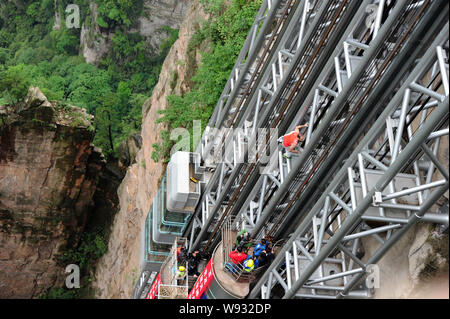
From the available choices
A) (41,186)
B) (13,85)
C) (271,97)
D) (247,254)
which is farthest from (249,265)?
(13,85)

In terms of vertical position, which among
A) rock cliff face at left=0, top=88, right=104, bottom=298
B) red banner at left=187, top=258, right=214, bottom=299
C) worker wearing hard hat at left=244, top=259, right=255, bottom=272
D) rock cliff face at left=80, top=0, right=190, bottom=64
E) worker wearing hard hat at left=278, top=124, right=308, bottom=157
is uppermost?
worker wearing hard hat at left=278, top=124, right=308, bottom=157

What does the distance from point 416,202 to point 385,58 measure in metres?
3.59

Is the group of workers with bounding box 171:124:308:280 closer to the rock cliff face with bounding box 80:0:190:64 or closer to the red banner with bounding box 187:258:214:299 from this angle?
the red banner with bounding box 187:258:214:299

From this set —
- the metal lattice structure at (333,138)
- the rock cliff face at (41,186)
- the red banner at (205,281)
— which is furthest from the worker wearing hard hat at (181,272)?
the rock cliff face at (41,186)

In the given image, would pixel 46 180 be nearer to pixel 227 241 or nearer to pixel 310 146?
pixel 227 241

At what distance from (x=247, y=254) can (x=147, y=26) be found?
3246 cm

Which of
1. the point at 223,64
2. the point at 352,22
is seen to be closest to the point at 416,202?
the point at 352,22

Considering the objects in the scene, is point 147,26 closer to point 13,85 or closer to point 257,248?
point 13,85

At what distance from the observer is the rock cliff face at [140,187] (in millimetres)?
27453

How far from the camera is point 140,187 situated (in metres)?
30.4

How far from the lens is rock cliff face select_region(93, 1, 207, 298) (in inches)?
1081

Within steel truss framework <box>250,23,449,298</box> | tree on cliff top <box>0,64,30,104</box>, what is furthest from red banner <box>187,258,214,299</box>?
tree on cliff top <box>0,64,30,104</box>

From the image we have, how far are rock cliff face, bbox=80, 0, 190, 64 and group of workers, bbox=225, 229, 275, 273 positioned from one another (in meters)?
31.4
